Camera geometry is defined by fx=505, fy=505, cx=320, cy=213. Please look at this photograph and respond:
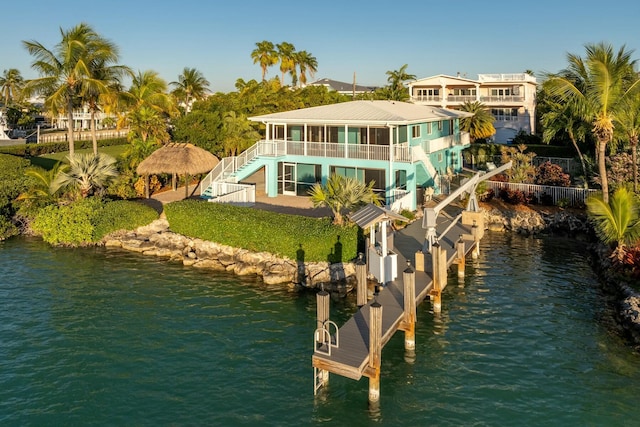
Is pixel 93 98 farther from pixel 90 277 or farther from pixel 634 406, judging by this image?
pixel 634 406

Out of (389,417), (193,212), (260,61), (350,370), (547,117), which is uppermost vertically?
(260,61)

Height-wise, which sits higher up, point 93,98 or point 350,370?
point 93,98

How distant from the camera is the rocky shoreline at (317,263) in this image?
62.7 feet

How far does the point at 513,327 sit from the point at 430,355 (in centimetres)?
373

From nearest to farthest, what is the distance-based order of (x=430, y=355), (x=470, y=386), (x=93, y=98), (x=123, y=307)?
(x=470, y=386) → (x=430, y=355) → (x=123, y=307) → (x=93, y=98)

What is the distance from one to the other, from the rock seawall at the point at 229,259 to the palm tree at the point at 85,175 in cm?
412

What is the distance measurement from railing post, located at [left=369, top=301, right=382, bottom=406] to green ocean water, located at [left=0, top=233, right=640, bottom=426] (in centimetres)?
31

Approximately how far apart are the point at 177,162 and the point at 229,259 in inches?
380

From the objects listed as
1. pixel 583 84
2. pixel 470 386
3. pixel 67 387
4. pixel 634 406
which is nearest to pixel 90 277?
pixel 67 387

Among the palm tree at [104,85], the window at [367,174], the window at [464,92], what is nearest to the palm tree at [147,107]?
the palm tree at [104,85]

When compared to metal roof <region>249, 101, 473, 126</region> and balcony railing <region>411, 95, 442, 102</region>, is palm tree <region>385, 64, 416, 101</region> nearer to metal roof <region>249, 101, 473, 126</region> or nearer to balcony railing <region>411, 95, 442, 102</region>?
balcony railing <region>411, 95, 442, 102</region>

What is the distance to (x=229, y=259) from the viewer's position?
78.5 feet

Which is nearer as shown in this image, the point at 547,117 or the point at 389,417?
the point at 389,417

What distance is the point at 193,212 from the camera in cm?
2541
